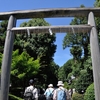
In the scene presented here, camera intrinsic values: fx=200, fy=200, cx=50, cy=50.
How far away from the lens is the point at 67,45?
27.7 m

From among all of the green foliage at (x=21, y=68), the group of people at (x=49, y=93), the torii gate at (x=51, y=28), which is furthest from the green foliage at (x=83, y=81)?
the torii gate at (x=51, y=28)

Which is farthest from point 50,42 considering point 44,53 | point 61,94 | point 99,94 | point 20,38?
point 99,94

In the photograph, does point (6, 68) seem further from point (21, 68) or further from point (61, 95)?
point (21, 68)

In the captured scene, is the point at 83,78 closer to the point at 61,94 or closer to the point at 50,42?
the point at 50,42

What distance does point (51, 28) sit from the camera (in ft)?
20.7

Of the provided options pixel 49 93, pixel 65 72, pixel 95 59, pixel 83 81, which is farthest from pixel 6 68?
pixel 65 72

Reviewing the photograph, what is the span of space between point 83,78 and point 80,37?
17.4ft

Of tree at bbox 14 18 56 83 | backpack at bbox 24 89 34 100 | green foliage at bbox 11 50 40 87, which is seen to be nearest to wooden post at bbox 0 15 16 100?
backpack at bbox 24 89 34 100

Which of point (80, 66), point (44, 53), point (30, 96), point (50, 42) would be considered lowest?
point (30, 96)

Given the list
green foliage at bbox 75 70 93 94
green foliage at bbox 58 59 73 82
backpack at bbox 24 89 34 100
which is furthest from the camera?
green foliage at bbox 58 59 73 82

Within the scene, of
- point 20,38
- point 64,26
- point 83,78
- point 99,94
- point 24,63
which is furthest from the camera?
point 20,38

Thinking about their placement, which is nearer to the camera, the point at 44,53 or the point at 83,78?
the point at 83,78

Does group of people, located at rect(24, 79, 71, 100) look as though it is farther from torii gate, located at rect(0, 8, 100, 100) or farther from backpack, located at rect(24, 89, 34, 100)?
torii gate, located at rect(0, 8, 100, 100)

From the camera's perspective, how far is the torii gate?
5.91m
